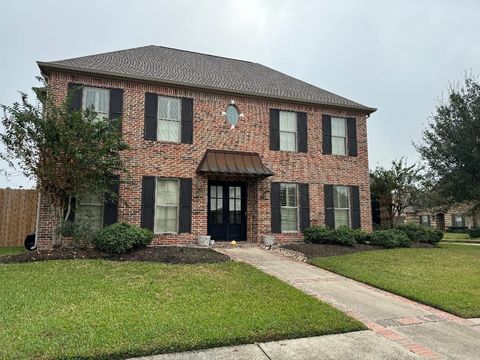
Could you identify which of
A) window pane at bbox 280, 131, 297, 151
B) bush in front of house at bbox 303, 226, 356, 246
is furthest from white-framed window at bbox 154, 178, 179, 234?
bush in front of house at bbox 303, 226, 356, 246

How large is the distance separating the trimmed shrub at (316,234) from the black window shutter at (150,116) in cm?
659

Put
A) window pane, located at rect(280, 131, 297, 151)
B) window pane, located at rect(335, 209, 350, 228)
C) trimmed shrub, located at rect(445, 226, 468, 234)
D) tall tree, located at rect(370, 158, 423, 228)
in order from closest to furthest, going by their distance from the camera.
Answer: window pane, located at rect(280, 131, 297, 151), window pane, located at rect(335, 209, 350, 228), tall tree, located at rect(370, 158, 423, 228), trimmed shrub, located at rect(445, 226, 468, 234)

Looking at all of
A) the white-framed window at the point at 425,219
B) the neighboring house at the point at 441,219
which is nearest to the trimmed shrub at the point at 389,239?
the neighboring house at the point at 441,219

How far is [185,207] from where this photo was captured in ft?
40.1

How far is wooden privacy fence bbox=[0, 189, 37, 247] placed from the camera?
13.2m

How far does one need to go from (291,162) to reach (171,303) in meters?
9.23

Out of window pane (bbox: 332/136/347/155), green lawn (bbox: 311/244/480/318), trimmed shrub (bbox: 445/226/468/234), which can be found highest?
window pane (bbox: 332/136/347/155)

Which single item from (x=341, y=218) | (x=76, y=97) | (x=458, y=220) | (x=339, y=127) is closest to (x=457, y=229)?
(x=458, y=220)

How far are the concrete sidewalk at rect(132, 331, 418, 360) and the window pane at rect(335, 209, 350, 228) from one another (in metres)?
9.91

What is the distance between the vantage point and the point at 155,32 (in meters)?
19.2

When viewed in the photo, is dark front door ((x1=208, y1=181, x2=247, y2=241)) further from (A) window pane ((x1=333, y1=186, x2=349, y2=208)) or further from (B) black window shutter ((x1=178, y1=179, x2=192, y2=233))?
(A) window pane ((x1=333, y1=186, x2=349, y2=208))

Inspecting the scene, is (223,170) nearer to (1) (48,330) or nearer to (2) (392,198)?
(1) (48,330)

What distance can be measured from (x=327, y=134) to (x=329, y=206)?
299cm

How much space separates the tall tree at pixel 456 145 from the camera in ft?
52.2
